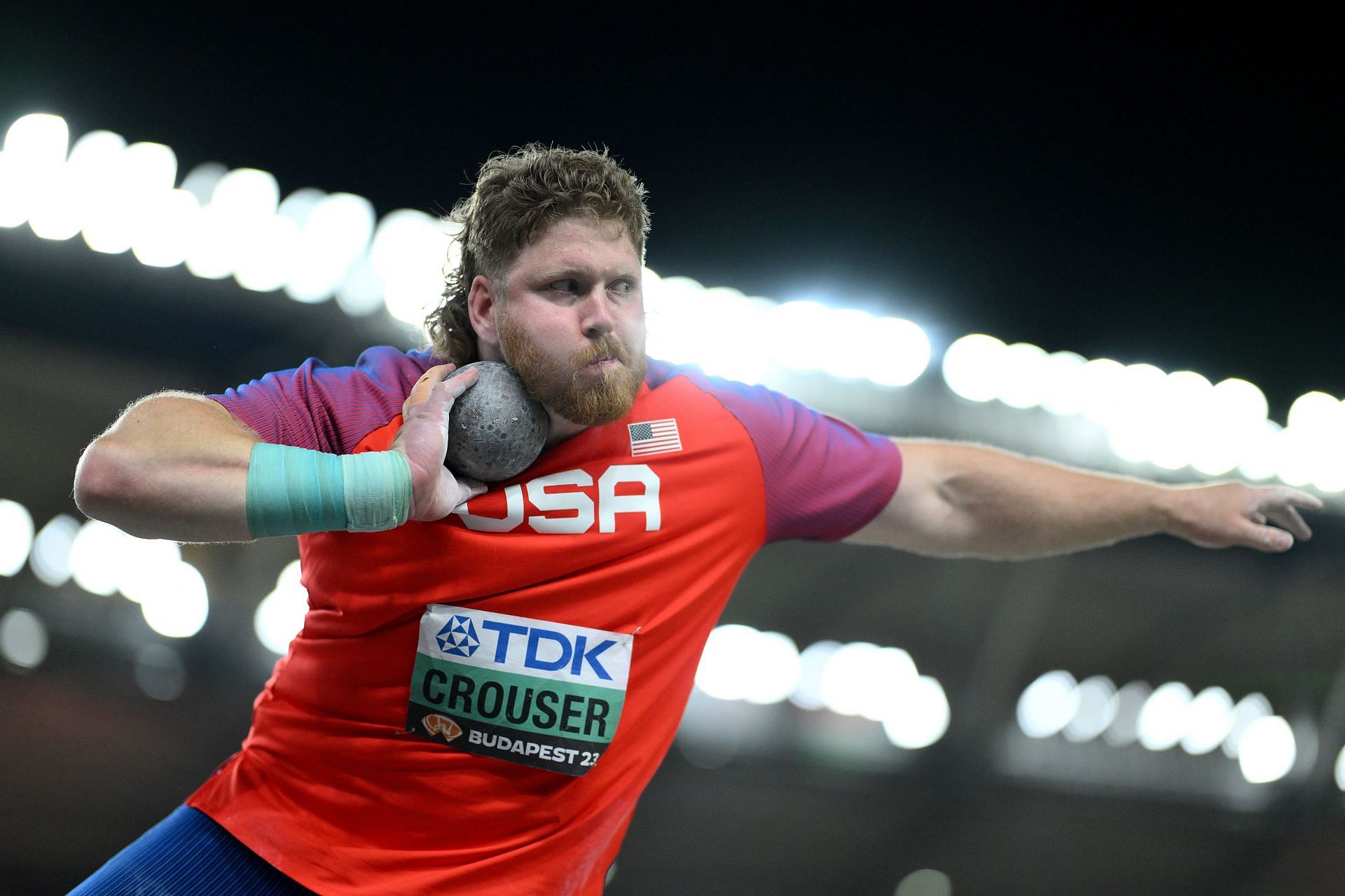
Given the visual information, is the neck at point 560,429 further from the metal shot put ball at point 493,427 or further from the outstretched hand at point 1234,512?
the outstretched hand at point 1234,512

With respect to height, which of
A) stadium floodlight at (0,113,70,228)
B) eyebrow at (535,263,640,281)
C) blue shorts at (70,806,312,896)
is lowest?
blue shorts at (70,806,312,896)

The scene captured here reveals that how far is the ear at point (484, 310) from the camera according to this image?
67.5 inches

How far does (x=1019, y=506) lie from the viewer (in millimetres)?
1996

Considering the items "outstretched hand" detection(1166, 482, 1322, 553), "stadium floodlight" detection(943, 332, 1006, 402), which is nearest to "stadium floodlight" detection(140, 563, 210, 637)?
"stadium floodlight" detection(943, 332, 1006, 402)

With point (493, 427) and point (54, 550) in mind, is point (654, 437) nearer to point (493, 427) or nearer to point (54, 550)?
point (493, 427)

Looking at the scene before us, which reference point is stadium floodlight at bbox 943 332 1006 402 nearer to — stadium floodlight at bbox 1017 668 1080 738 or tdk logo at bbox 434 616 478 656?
stadium floodlight at bbox 1017 668 1080 738

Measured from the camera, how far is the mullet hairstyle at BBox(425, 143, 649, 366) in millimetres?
1637

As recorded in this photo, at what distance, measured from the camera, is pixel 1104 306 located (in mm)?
5121

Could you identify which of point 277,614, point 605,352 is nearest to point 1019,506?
point 605,352

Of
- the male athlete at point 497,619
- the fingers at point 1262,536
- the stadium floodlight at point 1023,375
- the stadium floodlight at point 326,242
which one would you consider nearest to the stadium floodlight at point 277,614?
the stadium floodlight at point 326,242

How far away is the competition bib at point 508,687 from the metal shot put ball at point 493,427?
9.8 inches

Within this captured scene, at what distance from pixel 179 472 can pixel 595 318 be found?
2.13 feet

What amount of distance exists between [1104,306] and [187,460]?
4.84 m

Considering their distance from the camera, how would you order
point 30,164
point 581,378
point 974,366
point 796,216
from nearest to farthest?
1. point 581,378
2. point 30,164
3. point 796,216
4. point 974,366
